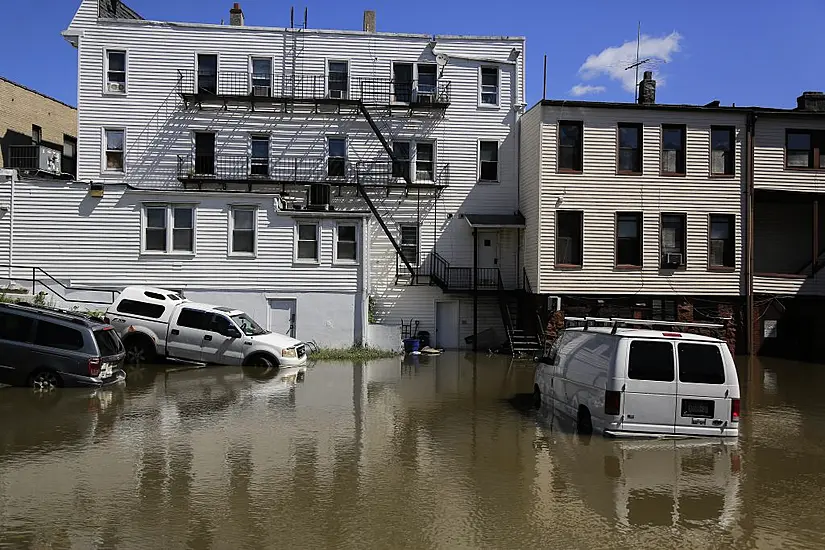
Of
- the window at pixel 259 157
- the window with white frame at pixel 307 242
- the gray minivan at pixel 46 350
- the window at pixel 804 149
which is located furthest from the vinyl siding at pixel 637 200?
A: the gray minivan at pixel 46 350

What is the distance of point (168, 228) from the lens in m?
25.2

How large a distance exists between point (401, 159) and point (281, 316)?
29.9 feet

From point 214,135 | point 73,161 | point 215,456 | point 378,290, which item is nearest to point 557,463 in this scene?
point 215,456

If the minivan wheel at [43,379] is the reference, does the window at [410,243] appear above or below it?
above

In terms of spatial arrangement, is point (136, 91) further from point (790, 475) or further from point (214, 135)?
point (790, 475)

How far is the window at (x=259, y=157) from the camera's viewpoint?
30.5 meters

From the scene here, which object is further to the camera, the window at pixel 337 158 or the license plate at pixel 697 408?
the window at pixel 337 158

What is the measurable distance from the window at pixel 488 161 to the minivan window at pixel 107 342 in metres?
17.9

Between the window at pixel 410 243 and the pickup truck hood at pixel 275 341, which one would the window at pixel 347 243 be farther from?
the pickup truck hood at pixel 275 341

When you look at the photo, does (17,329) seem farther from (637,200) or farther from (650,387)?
(637,200)

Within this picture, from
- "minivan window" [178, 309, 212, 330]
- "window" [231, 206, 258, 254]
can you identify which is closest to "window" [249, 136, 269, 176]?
"window" [231, 206, 258, 254]

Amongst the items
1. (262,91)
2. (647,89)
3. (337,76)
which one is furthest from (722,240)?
(262,91)

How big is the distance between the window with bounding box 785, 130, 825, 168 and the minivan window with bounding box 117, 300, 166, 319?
24055mm

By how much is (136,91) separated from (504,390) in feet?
69.4
